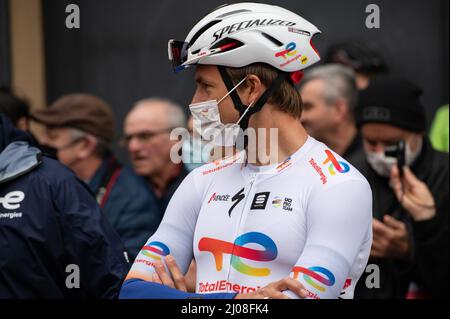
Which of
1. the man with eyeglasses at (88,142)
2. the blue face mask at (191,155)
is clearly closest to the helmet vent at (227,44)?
the blue face mask at (191,155)

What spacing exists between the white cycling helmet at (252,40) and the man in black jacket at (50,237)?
1126 mm

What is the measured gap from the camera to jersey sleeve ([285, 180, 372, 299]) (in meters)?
3.27

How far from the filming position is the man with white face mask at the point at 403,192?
5.18m

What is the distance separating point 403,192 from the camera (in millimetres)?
5332

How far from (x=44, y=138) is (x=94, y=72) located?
2089 mm

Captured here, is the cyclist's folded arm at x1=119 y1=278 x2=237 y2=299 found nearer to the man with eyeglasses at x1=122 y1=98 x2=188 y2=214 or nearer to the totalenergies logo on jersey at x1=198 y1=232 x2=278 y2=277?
the totalenergies logo on jersey at x1=198 y1=232 x2=278 y2=277

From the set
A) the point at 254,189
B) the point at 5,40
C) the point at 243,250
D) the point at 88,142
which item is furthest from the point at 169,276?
the point at 5,40

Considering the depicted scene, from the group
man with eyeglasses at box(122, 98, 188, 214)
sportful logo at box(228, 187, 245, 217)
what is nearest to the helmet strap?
sportful logo at box(228, 187, 245, 217)

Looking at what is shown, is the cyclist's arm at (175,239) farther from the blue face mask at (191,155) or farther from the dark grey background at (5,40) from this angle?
the dark grey background at (5,40)

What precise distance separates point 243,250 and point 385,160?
2.16 m

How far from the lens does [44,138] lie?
661cm

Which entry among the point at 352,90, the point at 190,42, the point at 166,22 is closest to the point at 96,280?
the point at 190,42

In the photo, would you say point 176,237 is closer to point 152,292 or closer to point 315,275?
point 152,292

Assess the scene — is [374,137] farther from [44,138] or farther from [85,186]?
[44,138]
